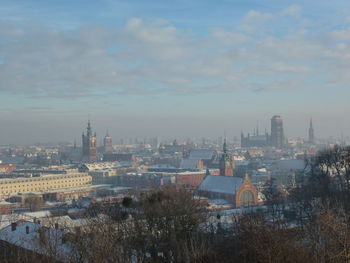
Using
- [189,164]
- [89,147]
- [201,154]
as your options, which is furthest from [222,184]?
[89,147]

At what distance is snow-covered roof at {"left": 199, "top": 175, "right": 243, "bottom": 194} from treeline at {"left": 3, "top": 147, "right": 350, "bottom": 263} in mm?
22946

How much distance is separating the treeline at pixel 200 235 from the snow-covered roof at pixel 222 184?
75.3 feet

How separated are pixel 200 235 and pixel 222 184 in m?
46.8

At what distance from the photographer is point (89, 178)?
390 ft

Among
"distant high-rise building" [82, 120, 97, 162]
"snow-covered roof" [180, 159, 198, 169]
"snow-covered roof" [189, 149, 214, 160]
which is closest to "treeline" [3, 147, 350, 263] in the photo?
"snow-covered roof" [180, 159, 198, 169]

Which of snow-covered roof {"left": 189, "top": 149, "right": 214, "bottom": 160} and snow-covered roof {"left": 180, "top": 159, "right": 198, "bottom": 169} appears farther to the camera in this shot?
snow-covered roof {"left": 189, "top": 149, "right": 214, "bottom": 160}

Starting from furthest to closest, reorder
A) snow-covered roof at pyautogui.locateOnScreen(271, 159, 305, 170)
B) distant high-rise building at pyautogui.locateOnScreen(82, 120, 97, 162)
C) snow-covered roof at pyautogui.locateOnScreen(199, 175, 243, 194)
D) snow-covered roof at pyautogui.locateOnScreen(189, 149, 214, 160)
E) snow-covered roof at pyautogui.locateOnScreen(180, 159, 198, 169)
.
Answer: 1. distant high-rise building at pyautogui.locateOnScreen(82, 120, 97, 162)
2. snow-covered roof at pyautogui.locateOnScreen(189, 149, 214, 160)
3. snow-covered roof at pyautogui.locateOnScreen(180, 159, 198, 169)
4. snow-covered roof at pyautogui.locateOnScreen(271, 159, 305, 170)
5. snow-covered roof at pyautogui.locateOnScreen(199, 175, 243, 194)

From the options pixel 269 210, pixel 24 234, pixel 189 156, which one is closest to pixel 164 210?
pixel 24 234

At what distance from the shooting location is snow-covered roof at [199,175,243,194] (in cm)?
7106

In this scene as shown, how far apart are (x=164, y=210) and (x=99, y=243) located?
11.4 m

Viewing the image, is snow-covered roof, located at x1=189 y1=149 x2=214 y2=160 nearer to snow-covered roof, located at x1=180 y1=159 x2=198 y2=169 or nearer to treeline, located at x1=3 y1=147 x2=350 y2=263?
snow-covered roof, located at x1=180 y1=159 x2=198 y2=169

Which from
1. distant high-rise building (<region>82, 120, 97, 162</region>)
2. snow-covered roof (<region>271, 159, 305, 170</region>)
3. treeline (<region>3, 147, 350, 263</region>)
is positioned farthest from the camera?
distant high-rise building (<region>82, 120, 97, 162</region>)

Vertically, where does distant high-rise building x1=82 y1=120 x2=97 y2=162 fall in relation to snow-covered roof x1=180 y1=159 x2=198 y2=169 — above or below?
above

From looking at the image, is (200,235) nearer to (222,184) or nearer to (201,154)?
(222,184)
